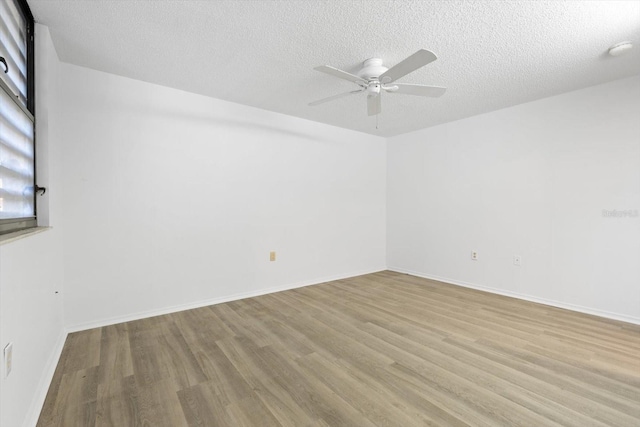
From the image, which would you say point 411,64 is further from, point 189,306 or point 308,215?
point 189,306

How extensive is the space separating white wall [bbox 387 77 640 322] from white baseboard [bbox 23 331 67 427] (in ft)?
13.8

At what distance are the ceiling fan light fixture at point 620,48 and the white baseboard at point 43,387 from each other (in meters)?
4.26

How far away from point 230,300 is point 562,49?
150 inches

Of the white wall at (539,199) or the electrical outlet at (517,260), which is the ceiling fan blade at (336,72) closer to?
the white wall at (539,199)

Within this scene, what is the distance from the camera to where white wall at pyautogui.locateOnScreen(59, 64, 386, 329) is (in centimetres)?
254

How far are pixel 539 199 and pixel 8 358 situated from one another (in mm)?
4355

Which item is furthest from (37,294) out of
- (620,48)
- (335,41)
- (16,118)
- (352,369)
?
(620,48)

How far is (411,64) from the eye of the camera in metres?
1.82

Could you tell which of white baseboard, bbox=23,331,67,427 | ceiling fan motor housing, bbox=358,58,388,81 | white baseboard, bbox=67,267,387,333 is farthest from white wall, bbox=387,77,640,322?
white baseboard, bbox=23,331,67,427

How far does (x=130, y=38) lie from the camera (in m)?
2.07

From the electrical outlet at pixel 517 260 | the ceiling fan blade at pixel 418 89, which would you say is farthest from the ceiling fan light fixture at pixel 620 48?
the electrical outlet at pixel 517 260

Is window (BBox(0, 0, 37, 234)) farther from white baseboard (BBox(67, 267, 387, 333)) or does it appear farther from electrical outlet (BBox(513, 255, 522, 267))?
electrical outlet (BBox(513, 255, 522, 267))

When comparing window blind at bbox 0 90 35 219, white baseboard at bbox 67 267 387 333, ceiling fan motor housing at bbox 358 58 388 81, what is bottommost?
white baseboard at bbox 67 267 387 333

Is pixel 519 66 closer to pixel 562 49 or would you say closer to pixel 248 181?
pixel 562 49
